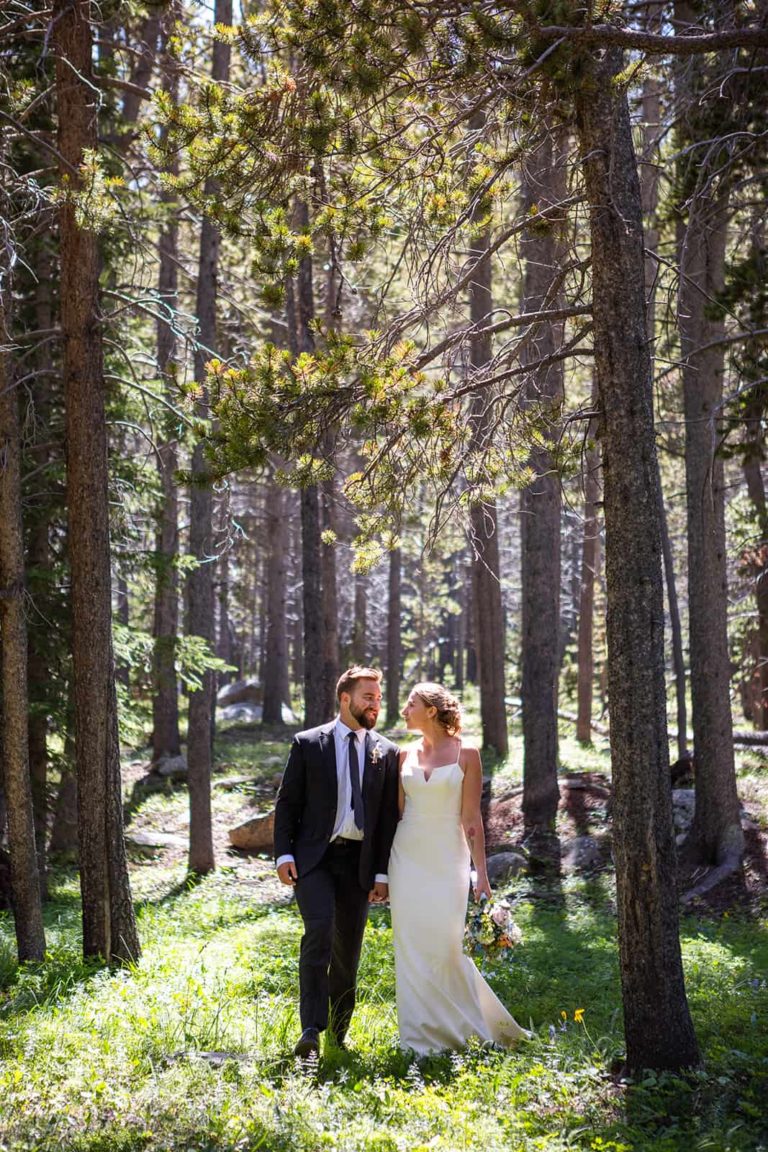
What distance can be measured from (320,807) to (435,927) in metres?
1.00

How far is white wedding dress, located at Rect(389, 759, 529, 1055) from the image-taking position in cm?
625

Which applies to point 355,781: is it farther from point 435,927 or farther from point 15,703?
point 15,703

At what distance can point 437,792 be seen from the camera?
20.9ft

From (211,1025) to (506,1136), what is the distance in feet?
7.20

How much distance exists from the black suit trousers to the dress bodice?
0.46 metres

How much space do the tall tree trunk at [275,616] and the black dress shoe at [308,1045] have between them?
2135 cm

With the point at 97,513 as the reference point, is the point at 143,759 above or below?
below

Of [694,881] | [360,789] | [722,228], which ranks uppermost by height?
[722,228]

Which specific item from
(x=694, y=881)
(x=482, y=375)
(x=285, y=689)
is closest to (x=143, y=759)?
(x=285, y=689)

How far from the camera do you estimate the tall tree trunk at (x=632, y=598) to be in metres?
5.65

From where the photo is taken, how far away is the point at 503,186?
6625 millimetres

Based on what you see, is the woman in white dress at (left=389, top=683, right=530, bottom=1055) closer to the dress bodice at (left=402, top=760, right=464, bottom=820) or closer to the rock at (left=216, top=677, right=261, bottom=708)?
the dress bodice at (left=402, top=760, right=464, bottom=820)

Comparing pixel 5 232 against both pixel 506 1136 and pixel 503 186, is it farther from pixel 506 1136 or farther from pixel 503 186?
pixel 506 1136

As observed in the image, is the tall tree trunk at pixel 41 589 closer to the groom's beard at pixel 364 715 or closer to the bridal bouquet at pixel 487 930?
the groom's beard at pixel 364 715
